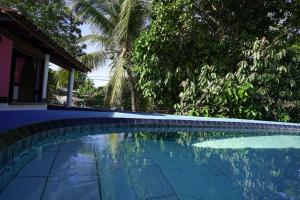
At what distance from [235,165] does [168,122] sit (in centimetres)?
428

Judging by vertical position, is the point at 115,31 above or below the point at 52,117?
above

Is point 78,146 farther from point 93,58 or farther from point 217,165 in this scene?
point 93,58

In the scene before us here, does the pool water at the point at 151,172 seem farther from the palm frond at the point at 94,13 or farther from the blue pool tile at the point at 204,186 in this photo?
the palm frond at the point at 94,13

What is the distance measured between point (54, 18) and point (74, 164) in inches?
554

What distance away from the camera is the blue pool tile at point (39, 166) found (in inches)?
148

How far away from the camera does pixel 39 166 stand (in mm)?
4125

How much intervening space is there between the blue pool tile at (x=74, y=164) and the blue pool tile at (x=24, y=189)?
367 millimetres

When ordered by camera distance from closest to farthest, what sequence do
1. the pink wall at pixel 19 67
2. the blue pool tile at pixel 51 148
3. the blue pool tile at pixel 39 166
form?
the blue pool tile at pixel 39 166
the blue pool tile at pixel 51 148
the pink wall at pixel 19 67

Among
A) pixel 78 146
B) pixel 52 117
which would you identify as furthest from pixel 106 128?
pixel 78 146

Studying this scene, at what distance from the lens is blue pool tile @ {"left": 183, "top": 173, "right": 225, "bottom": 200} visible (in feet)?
11.4

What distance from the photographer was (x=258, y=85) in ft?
41.9

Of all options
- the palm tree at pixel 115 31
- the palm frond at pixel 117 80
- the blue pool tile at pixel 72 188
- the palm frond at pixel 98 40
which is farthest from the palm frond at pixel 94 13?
the blue pool tile at pixel 72 188

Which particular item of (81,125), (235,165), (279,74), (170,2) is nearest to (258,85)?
(279,74)

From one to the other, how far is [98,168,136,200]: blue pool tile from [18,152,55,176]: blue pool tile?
62 cm
